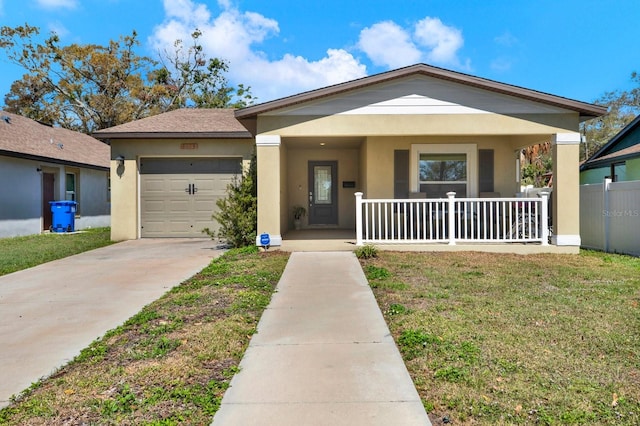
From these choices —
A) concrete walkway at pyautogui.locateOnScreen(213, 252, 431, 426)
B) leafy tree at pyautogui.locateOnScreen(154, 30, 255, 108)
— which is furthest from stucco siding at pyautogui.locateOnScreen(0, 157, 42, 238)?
leafy tree at pyautogui.locateOnScreen(154, 30, 255, 108)

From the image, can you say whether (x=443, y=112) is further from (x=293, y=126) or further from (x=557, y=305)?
(x=557, y=305)

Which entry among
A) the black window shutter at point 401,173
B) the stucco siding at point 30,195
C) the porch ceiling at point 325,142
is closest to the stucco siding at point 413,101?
the porch ceiling at point 325,142

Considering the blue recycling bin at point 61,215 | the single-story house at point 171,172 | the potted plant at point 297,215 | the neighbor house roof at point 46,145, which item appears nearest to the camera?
the single-story house at point 171,172

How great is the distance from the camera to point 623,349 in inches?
148

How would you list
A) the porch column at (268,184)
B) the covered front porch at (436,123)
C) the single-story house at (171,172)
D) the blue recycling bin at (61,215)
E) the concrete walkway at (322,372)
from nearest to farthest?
the concrete walkway at (322,372) < the covered front porch at (436,123) < the porch column at (268,184) < the single-story house at (171,172) < the blue recycling bin at (61,215)

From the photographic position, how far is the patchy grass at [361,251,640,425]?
2.83 m

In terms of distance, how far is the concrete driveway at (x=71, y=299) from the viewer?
382cm

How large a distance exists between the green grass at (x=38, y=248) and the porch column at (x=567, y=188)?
10.8 meters

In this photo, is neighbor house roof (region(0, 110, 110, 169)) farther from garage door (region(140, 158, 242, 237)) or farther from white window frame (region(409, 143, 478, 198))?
white window frame (region(409, 143, 478, 198))

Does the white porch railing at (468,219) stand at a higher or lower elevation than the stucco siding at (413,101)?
lower

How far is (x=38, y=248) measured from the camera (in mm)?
10891

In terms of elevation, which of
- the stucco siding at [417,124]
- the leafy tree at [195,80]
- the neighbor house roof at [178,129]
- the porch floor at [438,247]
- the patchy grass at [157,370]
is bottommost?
the patchy grass at [157,370]

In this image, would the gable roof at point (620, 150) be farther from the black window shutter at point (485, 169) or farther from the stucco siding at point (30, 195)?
the stucco siding at point (30, 195)

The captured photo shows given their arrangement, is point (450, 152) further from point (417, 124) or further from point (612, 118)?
point (612, 118)
